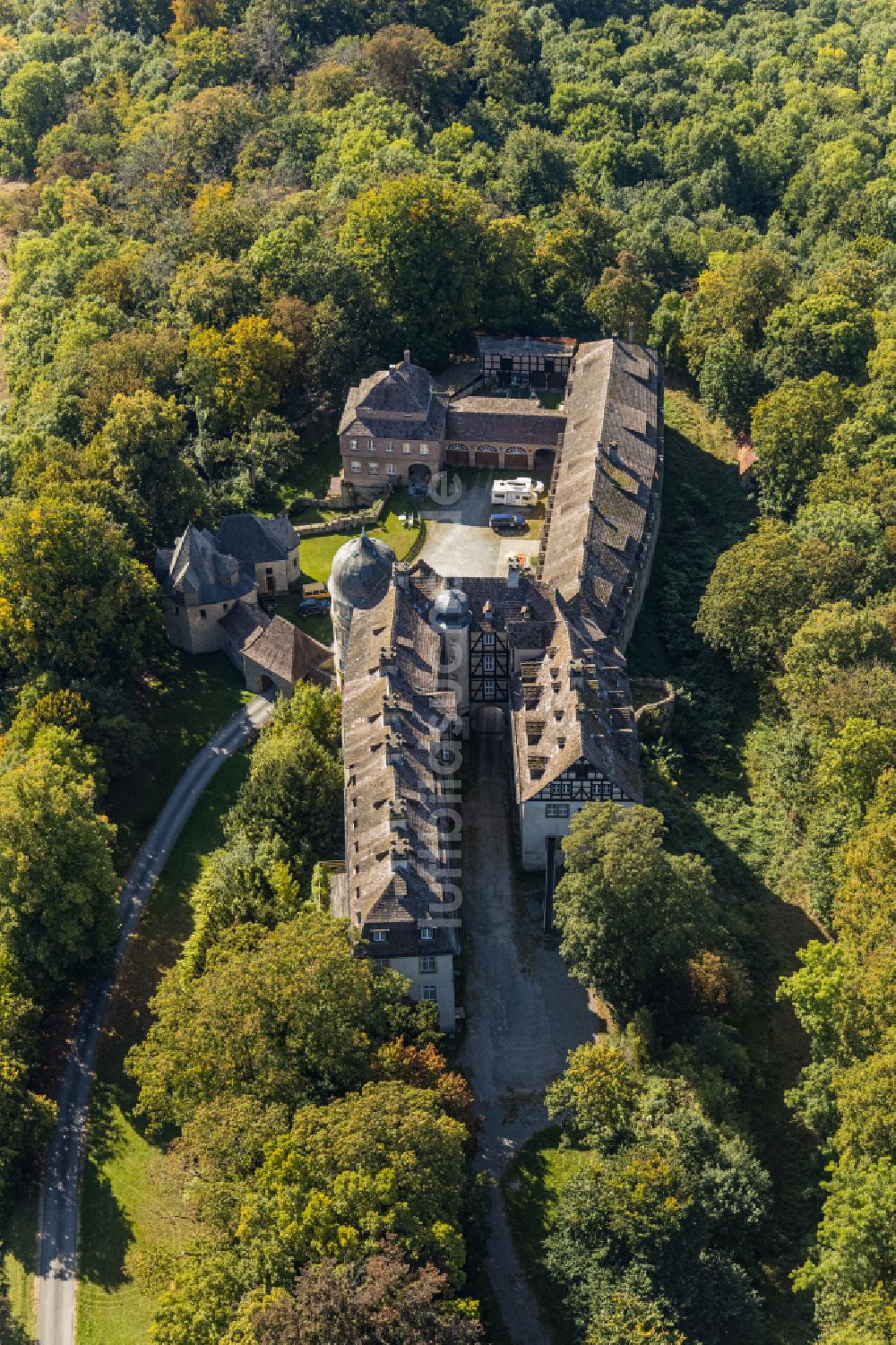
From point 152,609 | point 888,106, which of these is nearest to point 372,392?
point 152,609

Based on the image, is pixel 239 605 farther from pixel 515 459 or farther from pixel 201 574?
pixel 515 459

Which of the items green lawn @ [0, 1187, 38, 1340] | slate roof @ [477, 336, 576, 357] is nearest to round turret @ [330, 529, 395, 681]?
green lawn @ [0, 1187, 38, 1340]

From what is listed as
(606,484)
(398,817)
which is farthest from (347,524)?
(398,817)

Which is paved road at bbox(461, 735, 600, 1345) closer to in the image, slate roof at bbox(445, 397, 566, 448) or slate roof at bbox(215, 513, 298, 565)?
slate roof at bbox(215, 513, 298, 565)

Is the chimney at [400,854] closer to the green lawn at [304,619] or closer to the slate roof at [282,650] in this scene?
the slate roof at [282,650]

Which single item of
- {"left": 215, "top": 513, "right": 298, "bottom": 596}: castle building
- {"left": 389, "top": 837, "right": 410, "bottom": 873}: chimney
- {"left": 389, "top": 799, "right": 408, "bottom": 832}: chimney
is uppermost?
{"left": 215, "top": 513, "right": 298, "bottom": 596}: castle building
